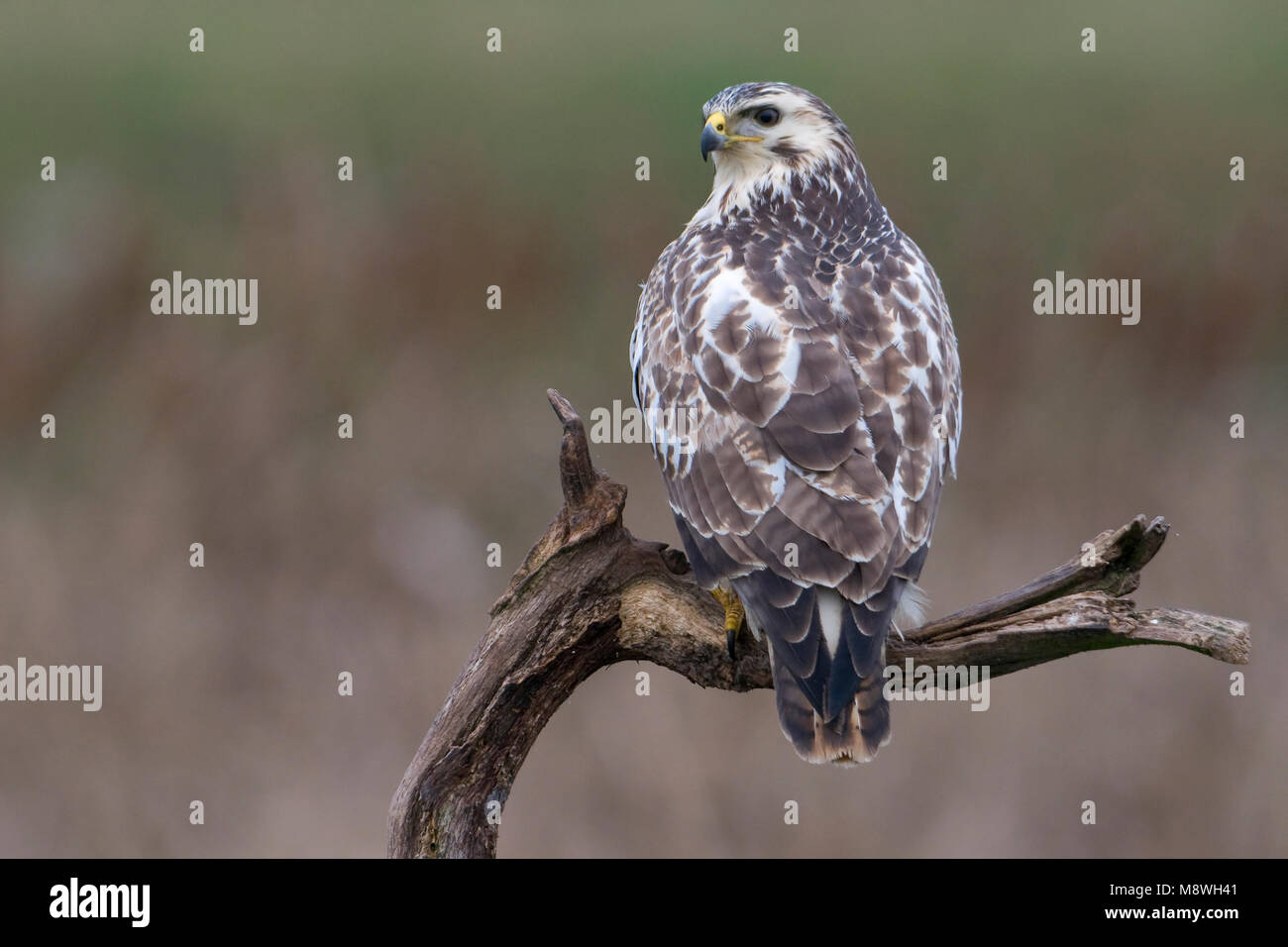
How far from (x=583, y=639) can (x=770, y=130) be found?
1.78 m

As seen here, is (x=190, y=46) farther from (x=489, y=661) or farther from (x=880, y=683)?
(x=880, y=683)

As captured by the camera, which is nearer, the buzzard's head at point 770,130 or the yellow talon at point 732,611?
the yellow talon at point 732,611

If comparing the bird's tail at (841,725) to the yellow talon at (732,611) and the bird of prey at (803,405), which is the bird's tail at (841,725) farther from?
the yellow talon at (732,611)

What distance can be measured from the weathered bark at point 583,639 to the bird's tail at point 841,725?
0.32 meters

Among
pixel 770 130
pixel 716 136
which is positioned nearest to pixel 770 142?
pixel 770 130

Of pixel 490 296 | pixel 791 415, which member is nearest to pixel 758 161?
pixel 791 415

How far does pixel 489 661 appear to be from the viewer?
3.57 meters

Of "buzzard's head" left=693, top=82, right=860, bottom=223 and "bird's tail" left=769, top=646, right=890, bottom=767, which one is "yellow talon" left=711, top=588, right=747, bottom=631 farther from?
"buzzard's head" left=693, top=82, right=860, bottom=223

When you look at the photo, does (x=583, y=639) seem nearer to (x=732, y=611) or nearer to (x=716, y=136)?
(x=732, y=611)

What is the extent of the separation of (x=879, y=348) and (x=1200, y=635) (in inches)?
43.5

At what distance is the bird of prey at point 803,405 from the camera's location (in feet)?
10.5

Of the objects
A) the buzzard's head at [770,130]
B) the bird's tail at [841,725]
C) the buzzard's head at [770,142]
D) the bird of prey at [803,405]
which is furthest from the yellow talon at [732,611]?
the buzzard's head at [770,130]

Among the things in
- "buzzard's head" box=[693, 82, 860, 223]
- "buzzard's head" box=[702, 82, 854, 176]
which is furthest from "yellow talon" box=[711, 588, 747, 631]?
"buzzard's head" box=[702, 82, 854, 176]

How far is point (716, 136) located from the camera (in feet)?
13.6
